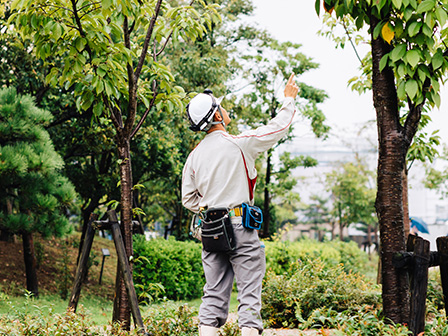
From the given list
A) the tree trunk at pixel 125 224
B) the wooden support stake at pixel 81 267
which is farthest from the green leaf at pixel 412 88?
the wooden support stake at pixel 81 267

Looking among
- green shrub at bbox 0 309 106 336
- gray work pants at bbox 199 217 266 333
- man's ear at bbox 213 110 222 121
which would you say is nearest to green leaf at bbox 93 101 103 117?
man's ear at bbox 213 110 222 121

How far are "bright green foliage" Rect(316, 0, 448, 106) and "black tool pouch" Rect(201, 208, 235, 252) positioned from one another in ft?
5.65

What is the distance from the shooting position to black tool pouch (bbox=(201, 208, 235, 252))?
3.69 m

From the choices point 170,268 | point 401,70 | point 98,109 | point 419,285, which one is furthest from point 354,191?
point 401,70

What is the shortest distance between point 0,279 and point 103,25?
26.1 feet

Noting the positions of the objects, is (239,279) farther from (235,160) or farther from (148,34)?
(148,34)

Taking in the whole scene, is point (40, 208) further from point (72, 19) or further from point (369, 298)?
point (369, 298)

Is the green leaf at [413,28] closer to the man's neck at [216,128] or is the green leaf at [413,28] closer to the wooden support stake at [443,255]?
the man's neck at [216,128]

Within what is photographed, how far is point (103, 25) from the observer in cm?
461

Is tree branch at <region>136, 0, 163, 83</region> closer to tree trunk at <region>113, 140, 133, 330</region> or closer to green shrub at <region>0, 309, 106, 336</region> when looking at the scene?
tree trunk at <region>113, 140, 133, 330</region>

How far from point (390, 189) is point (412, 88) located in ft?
3.20

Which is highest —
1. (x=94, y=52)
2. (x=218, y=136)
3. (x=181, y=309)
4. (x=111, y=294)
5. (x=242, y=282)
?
(x=94, y=52)

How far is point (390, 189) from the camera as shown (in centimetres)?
442

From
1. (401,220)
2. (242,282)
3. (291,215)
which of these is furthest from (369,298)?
(291,215)
